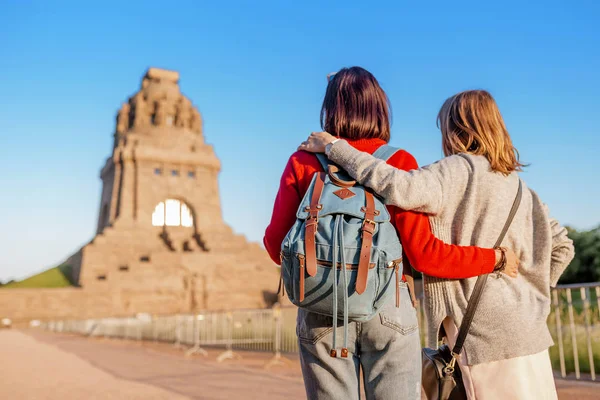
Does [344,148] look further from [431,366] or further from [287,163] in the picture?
[431,366]

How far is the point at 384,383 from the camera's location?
190cm

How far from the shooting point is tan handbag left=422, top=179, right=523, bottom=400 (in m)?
2.08

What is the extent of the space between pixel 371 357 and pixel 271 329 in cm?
1022

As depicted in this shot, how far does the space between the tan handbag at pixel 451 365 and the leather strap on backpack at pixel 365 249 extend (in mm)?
540

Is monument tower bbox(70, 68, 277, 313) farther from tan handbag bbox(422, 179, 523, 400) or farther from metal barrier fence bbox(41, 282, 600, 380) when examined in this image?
tan handbag bbox(422, 179, 523, 400)

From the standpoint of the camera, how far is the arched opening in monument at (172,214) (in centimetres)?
3834

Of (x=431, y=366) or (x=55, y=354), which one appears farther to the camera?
(x=55, y=354)

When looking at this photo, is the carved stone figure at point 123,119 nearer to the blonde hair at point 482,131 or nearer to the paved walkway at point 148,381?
the paved walkway at point 148,381

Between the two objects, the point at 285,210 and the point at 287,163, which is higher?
the point at 287,163

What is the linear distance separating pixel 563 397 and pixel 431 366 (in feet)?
10.6

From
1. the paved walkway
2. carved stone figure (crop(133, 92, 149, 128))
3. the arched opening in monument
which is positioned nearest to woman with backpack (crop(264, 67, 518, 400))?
the paved walkway

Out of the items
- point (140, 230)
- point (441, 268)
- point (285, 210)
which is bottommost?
point (441, 268)

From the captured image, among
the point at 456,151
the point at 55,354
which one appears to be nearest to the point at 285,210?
the point at 456,151

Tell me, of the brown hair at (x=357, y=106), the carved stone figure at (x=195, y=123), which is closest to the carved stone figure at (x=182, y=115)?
the carved stone figure at (x=195, y=123)
